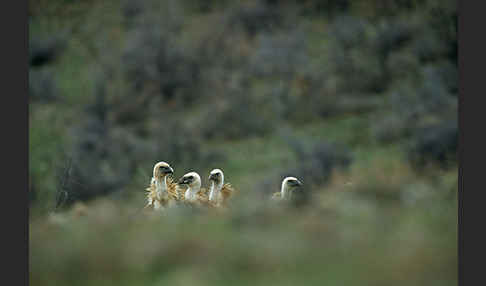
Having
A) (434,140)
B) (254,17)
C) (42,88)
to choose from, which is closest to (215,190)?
(434,140)

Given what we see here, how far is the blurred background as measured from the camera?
114 inches

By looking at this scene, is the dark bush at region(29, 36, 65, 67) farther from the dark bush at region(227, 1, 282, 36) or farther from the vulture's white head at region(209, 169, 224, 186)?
the vulture's white head at region(209, 169, 224, 186)

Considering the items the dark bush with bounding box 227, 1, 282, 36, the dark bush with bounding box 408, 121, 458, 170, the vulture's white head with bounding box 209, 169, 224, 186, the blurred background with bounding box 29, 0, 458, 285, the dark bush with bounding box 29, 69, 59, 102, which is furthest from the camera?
the dark bush with bounding box 227, 1, 282, 36

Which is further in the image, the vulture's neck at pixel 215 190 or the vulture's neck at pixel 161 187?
the vulture's neck at pixel 215 190

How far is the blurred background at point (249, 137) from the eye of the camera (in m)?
2.90

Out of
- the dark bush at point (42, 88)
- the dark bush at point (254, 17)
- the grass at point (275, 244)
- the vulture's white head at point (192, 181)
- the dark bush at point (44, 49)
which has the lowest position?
the grass at point (275, 244)

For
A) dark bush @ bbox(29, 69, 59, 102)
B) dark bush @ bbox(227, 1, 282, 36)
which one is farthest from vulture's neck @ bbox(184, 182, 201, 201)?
dark bush @ bbox(227, 1, 282, 36)

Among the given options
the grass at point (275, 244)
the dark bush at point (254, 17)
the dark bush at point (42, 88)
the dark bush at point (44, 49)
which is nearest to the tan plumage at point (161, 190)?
the grass at point (275, 244)

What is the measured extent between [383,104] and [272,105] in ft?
10.1

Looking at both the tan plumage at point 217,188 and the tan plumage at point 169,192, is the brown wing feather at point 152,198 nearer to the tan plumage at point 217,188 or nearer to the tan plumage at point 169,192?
the tan plumage at point 169,192

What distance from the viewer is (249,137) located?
18.1 metres

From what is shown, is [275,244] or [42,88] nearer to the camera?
[275,244]

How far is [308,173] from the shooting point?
1416cm

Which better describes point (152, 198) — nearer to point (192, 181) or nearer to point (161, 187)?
point (161, 187)
